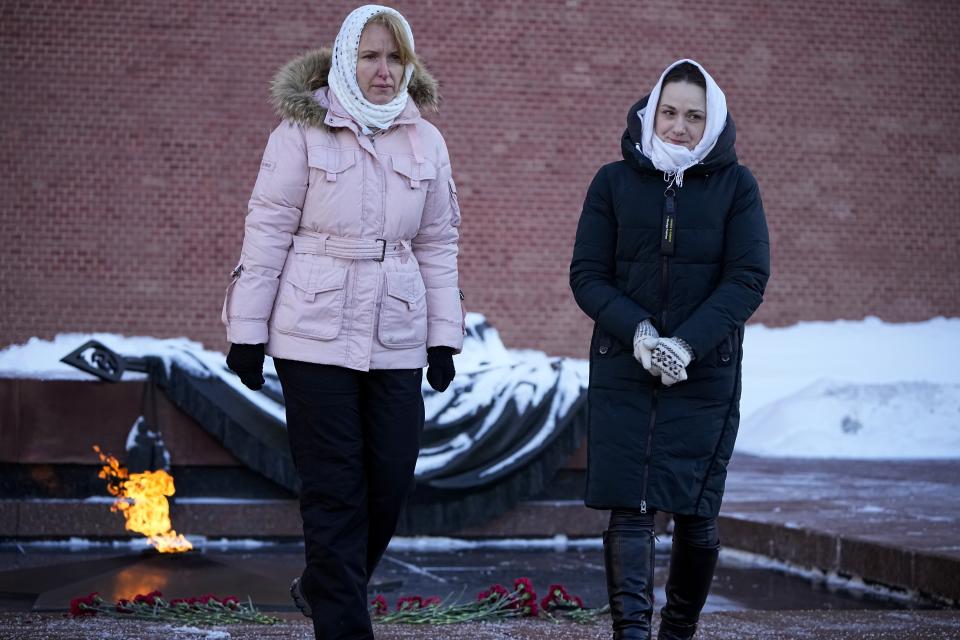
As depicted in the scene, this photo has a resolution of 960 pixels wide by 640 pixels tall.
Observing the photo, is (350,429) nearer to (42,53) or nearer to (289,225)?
(289,225)

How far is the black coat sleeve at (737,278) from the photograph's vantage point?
3238 mm

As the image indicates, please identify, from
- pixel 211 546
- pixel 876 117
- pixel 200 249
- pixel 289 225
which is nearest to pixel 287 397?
pixel 289 225

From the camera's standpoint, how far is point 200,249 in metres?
13.1

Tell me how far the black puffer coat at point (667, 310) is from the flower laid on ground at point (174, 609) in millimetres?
1419

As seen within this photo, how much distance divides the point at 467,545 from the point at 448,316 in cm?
368

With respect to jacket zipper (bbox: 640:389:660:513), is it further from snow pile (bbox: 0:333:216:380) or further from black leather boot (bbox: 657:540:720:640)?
snow pile (bbox: 0:333:216:380)

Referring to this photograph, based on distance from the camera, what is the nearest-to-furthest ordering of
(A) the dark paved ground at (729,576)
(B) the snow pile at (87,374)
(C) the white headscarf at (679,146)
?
(C) the white headscarf at (679,146) → (A) the dark paved ground at (729,576) → (B) the snow pile at (87,374)

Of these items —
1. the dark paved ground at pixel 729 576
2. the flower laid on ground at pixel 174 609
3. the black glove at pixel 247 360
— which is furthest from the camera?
the flower laid on ground at pixel 174 609

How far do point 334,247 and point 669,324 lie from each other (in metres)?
0.86

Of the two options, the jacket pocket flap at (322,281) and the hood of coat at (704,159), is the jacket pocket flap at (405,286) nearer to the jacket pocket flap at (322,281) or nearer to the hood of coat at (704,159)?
the jacket pocket flap at (322,281)

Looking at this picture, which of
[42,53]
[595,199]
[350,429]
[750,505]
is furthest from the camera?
[42,53]

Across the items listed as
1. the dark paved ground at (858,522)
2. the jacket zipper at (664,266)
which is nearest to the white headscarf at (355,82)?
the jacket zipper at (664,266)

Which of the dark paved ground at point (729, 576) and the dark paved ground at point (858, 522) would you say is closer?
the dark paved ground at point (729, 576)

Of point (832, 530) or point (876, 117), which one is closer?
point (832, 530)
